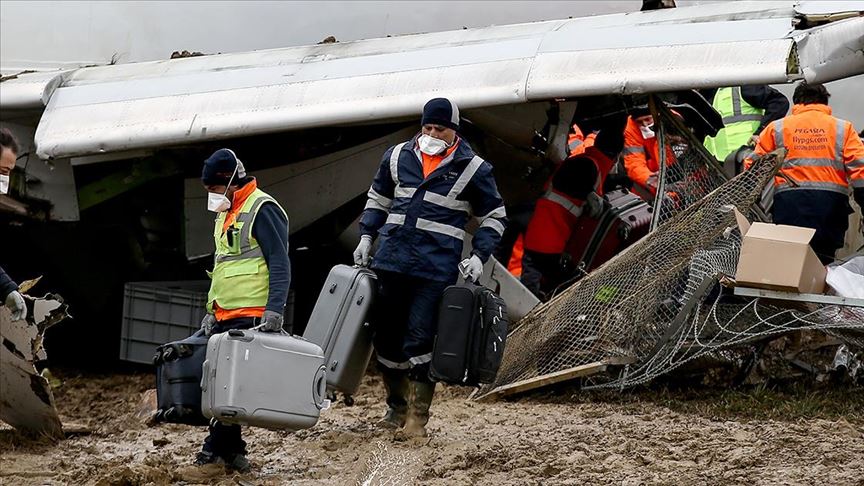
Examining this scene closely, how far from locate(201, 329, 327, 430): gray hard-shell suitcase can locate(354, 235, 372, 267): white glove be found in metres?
0.90

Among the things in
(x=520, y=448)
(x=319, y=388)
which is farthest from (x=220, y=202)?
(x=520, y=448)

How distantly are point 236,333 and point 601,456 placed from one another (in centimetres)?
172

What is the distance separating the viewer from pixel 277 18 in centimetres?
1017

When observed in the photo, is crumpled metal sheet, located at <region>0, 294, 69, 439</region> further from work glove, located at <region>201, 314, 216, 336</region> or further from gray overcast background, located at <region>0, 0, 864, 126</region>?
gray overcast background, located at <region>0, 0, 864, 126</region>

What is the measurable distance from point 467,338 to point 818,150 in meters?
2.77

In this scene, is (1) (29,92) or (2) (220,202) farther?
(1) (29,92)

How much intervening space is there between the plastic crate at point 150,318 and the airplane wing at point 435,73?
1.07m

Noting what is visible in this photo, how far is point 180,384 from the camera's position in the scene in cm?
639

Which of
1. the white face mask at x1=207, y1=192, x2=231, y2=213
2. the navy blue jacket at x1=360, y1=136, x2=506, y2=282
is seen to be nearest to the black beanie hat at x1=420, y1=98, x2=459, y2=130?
the navy blue jacket at x1=360, y1=136, x2=506, y2=282

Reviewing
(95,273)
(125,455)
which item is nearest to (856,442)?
(125,455)

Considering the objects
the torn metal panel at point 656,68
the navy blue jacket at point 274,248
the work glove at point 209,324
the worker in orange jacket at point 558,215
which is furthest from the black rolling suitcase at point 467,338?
the worker in orange jacket at point 558,215

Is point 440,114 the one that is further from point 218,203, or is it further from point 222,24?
point 222,24

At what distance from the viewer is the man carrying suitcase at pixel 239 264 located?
6.43 metres

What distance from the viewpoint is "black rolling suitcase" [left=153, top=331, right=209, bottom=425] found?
6.38 metres
